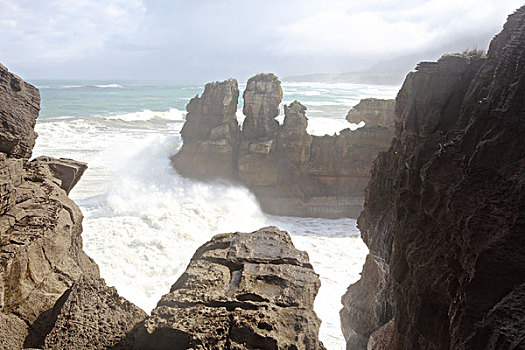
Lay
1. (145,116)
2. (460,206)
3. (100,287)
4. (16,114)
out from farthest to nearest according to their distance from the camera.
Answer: (145,116), (16,114), (100,287), (460,206)

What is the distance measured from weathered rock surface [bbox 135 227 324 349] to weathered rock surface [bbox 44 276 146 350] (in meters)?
0.41

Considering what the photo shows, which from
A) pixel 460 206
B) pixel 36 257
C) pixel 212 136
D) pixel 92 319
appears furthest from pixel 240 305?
pixel 212 136

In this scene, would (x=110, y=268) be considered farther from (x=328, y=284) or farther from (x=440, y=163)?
(x=440, y=163)

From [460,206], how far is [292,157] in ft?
52.9

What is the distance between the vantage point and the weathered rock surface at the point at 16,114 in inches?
243

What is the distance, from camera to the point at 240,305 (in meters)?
4.60

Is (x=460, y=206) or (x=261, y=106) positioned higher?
(x=261, y=106)

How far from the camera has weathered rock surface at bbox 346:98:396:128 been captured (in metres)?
19.3

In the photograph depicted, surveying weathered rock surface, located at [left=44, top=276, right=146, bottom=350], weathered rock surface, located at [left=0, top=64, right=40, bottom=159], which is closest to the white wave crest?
weathered rock surface, located at [left=0, top=64, right=40, bottom=159]

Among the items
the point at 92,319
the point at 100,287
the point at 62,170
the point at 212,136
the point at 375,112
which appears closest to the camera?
the point at 92,319

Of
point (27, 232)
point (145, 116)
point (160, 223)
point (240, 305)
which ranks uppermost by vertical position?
point (145, 116)

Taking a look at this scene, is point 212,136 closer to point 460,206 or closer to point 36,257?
point 36,257

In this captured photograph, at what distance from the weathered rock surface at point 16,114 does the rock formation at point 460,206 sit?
6206 mm

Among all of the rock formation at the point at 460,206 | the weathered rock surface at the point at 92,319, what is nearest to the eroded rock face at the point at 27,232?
the weathered rock surface at the point at 92,319
